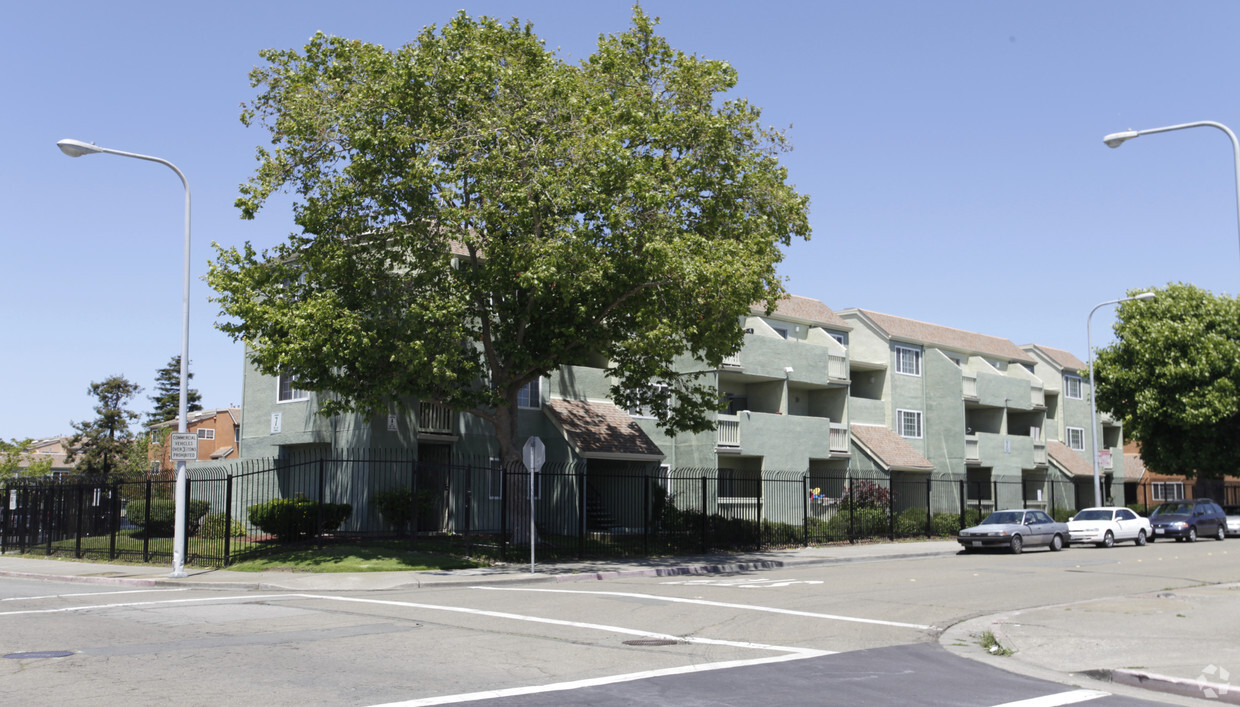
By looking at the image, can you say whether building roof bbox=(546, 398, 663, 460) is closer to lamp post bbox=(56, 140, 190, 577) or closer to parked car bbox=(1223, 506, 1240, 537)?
lamp post bbox=(56, 140, 190, 577)

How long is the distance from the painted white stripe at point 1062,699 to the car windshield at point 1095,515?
29.0 meters

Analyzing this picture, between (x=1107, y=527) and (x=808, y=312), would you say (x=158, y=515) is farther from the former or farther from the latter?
(x=1107, y=527)

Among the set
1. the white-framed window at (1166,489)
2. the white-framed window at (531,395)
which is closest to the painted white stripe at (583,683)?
the white-framed window at (531,395)

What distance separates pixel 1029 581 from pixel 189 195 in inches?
765

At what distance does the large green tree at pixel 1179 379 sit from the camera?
43.6 metres

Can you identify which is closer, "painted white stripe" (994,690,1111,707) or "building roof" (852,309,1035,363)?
"painted white stripe" (994,690,1111,707)

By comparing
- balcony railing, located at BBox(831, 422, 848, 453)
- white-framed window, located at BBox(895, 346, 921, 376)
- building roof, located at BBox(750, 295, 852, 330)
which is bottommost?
balcony railing, located at BBox(831, 422, 848, 453)

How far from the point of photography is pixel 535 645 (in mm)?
11461

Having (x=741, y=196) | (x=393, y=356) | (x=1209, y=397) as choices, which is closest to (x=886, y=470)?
(x=1209, y=397)

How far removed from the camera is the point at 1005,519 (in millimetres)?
32250

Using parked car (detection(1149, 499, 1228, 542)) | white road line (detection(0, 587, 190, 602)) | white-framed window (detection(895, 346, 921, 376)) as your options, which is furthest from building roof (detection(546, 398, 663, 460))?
parked car (detection(1149, 499, 1228, 542))

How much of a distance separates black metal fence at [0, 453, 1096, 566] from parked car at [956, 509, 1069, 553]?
4316mm

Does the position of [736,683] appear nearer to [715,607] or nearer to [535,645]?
[535,645]

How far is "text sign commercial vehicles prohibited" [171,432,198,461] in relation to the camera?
69.9 feet
